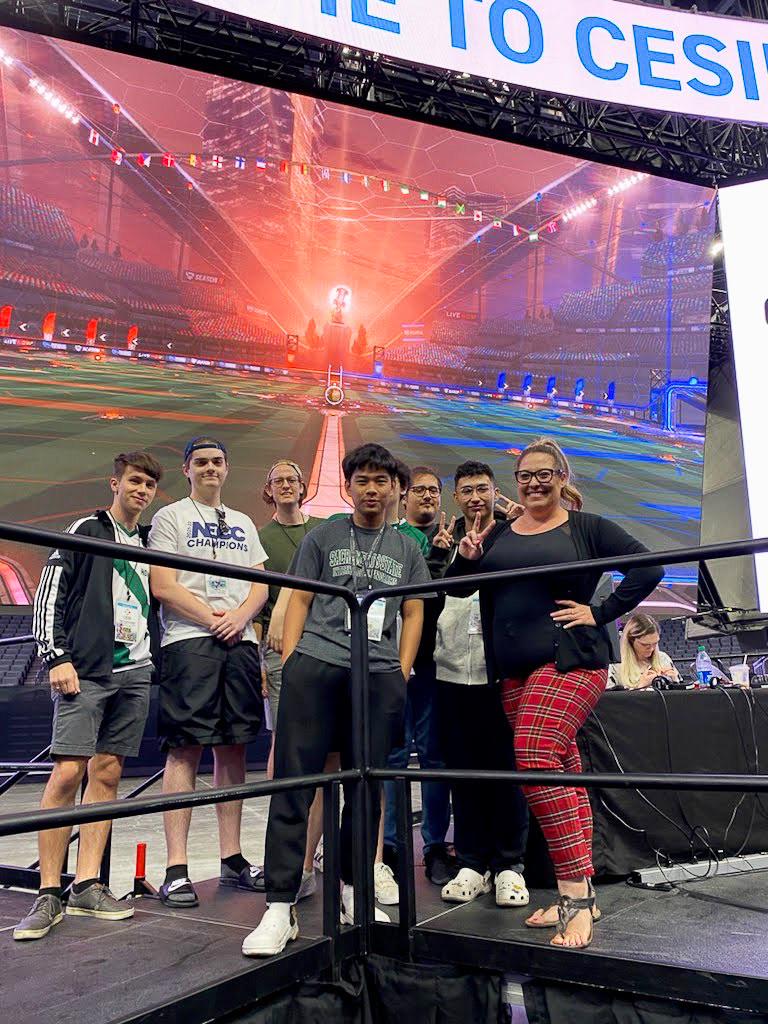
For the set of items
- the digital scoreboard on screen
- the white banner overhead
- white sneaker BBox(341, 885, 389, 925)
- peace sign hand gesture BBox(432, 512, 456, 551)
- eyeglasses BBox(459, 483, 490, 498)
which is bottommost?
white sneaker BBox(341, 885, 389, 925)

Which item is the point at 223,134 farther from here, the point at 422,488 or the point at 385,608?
the point at 385,608

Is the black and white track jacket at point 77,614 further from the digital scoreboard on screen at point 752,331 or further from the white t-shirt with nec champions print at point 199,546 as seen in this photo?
the digital scoreboard on screen at point 752,331

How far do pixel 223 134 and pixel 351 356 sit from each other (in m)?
2.20

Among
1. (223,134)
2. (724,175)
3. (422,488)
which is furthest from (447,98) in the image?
(422,488)

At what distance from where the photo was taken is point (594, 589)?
7.47 feet

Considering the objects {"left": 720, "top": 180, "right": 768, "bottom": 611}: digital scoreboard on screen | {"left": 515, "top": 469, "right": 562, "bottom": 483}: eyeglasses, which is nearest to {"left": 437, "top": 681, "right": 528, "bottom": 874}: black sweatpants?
{"left": 515, "top": 469, "right": 562, "bottom": 483}: eyeglasses

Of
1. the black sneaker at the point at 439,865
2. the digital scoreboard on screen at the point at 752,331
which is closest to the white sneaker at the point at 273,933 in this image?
the black sneaker at the point at 439,865

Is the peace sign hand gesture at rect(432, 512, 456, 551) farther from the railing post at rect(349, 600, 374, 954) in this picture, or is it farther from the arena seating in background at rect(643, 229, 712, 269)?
the arena seating in background at rect(643, 229, 712, 269)

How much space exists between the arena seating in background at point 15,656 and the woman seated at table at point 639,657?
603 centimetres

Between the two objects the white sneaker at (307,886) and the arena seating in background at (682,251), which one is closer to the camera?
the white sneaker at (307,886)

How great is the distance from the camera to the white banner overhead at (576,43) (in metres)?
5.02

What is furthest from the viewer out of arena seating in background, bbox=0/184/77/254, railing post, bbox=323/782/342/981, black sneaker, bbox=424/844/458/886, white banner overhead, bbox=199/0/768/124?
arena seating in background, bbox=0/184/77/254

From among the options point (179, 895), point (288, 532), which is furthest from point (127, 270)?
point (179, 895)

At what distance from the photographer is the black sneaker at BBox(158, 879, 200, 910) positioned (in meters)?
2.39
